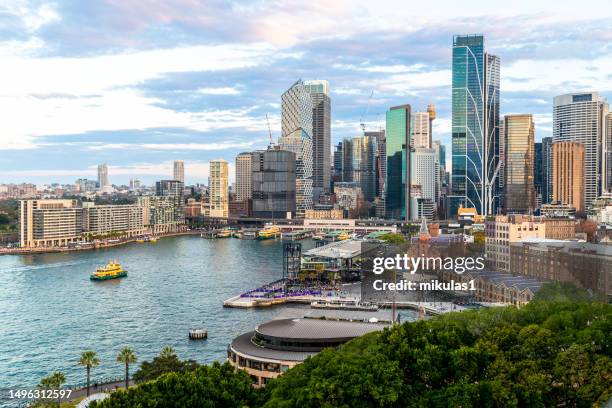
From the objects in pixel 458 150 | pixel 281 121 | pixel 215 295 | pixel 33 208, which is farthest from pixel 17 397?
pixel 281 121

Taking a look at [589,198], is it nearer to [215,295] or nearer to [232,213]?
[232,213]

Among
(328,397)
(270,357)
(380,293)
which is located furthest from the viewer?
(380,293)

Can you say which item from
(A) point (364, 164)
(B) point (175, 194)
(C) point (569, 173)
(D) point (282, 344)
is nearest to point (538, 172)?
(C) point (569, 173)

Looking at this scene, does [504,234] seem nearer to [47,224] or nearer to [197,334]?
[197,334]

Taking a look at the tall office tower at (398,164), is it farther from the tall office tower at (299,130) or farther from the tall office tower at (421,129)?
the tall office tower at (421,129)

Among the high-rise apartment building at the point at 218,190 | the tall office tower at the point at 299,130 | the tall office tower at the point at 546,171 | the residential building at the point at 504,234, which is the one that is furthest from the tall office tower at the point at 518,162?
the residential building at the point at 504,234

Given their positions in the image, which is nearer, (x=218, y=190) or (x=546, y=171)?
(x=218, y=190)

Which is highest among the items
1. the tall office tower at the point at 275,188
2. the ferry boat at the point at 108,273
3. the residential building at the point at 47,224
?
the tall office tower at the point at 275,188
